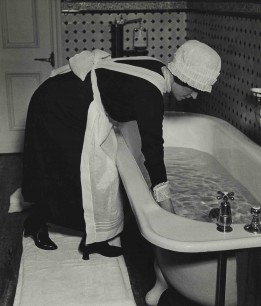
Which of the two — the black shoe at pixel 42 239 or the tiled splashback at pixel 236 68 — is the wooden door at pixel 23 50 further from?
the black shoe at pixel 42 239

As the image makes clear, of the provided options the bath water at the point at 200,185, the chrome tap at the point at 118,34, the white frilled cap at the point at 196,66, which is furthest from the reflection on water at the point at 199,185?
the chrome tap at the point at 118,34

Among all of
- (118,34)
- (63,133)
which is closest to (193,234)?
(63,133)

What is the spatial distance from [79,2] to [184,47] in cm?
230

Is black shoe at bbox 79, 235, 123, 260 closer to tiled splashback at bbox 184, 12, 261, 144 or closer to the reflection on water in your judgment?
the reflection on water

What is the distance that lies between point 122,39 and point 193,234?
288 centimetres

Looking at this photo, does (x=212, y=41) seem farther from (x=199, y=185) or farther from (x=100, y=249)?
(x=100, y=249)

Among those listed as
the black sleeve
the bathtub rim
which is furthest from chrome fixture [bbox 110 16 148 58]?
the bathtub rim

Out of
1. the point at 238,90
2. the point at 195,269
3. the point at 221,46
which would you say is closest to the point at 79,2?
the point at 221,46

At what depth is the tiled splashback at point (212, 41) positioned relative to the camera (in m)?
2.93

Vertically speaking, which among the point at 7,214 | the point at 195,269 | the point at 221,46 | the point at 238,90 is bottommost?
the point at 7,214

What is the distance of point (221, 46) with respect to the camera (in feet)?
11.2

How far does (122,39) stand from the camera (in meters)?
4.15

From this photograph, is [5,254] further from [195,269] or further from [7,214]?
[195,269]

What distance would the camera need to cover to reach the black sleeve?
6.51 ft
